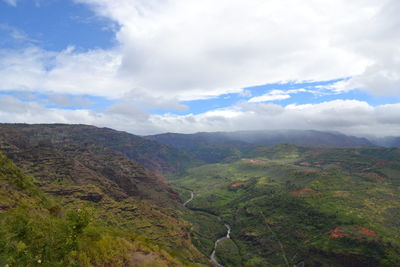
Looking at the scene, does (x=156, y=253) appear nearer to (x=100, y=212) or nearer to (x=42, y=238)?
(x=42, y=238)

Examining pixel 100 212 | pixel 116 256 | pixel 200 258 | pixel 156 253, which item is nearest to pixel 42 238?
pixel 116 256

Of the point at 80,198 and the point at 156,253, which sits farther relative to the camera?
the point at 80,198

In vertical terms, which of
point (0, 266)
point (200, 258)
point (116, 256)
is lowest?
point (200, 258)

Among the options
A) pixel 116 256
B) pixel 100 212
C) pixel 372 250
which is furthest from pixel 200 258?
pixel 116 256

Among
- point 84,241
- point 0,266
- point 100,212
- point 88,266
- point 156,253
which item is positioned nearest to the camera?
point 0,266

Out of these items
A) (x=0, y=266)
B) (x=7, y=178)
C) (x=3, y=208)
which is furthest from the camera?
(x=7, y=178)

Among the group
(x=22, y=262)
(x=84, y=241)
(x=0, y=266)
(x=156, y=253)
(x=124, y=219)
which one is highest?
(x=0, y=266)

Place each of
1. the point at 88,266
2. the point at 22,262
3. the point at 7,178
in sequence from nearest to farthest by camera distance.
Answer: the point at 22,262
the point at 88,266
the point at 7,178

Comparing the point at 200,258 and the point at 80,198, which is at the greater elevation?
the point at 80,198

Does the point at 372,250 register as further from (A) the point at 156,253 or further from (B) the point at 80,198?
(B) the point at 80,198
